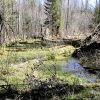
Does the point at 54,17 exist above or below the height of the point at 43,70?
above

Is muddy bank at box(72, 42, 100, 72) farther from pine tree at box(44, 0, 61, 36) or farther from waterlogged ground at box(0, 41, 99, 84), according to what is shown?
pine tree at box(44, 0, 61, 36)

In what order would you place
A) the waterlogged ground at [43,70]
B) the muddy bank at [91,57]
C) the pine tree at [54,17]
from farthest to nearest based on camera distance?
the pine tree at [54,17]
the muddy bank at [91,57]
the waterlogged ground at [43,70]

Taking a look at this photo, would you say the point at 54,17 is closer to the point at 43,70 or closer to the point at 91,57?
the point at 91,57

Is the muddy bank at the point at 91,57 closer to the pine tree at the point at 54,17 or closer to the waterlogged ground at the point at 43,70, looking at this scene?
the waterlogged ground at the point at 43,70

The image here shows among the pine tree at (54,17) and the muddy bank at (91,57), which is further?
the pine tree at (54,17)

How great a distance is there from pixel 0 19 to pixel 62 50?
20.3 m

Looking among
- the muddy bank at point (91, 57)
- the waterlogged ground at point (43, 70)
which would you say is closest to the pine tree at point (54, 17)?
the waterlogged ground at point (43, 70)

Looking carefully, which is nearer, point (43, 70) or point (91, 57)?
point (43, 70)

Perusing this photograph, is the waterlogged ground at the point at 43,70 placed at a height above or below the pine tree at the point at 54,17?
below

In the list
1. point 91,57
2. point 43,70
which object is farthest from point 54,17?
point 43,70

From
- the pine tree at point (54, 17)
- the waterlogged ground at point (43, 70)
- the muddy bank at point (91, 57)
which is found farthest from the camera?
the pine tree at point (54, 17)

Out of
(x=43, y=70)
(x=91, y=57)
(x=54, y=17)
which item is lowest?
(x=43, y=70)

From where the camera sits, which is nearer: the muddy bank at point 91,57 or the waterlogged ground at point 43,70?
the waterlogged ground at point 43,70

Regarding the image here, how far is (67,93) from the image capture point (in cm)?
1004
